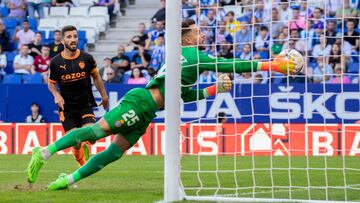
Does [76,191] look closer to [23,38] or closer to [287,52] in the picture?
[287,52]

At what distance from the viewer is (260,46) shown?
2253 cm

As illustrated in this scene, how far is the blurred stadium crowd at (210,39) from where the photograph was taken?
19594 mm

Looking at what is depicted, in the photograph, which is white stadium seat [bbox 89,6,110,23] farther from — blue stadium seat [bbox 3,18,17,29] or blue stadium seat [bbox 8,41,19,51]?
blue stadium seat [bbox 8,41,19,51]

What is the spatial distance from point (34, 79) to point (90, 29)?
3.38 m

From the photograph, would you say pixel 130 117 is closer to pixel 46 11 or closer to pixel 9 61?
pixel 9 61

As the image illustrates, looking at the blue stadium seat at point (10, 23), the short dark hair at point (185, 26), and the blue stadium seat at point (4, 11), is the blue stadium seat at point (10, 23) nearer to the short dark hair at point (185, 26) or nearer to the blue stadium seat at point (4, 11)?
the blue stadium seat at point (4, 11)

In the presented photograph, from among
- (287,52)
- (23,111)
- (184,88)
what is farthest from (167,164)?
(23,111)

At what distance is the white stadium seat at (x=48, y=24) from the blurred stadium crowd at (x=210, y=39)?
4cm

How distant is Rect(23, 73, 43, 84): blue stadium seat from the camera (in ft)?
83.5

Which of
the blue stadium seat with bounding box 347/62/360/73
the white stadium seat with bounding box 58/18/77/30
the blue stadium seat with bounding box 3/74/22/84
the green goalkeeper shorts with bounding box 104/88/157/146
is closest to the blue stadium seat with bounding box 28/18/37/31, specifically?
the white stadium seat with bounding box 58/18/77/30

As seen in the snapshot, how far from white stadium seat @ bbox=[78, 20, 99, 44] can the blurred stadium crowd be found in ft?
0.10

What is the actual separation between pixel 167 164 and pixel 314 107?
1275cm

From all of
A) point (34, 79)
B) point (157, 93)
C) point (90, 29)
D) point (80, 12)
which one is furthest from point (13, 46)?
point (157, 93)

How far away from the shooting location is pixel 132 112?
1082 cm
